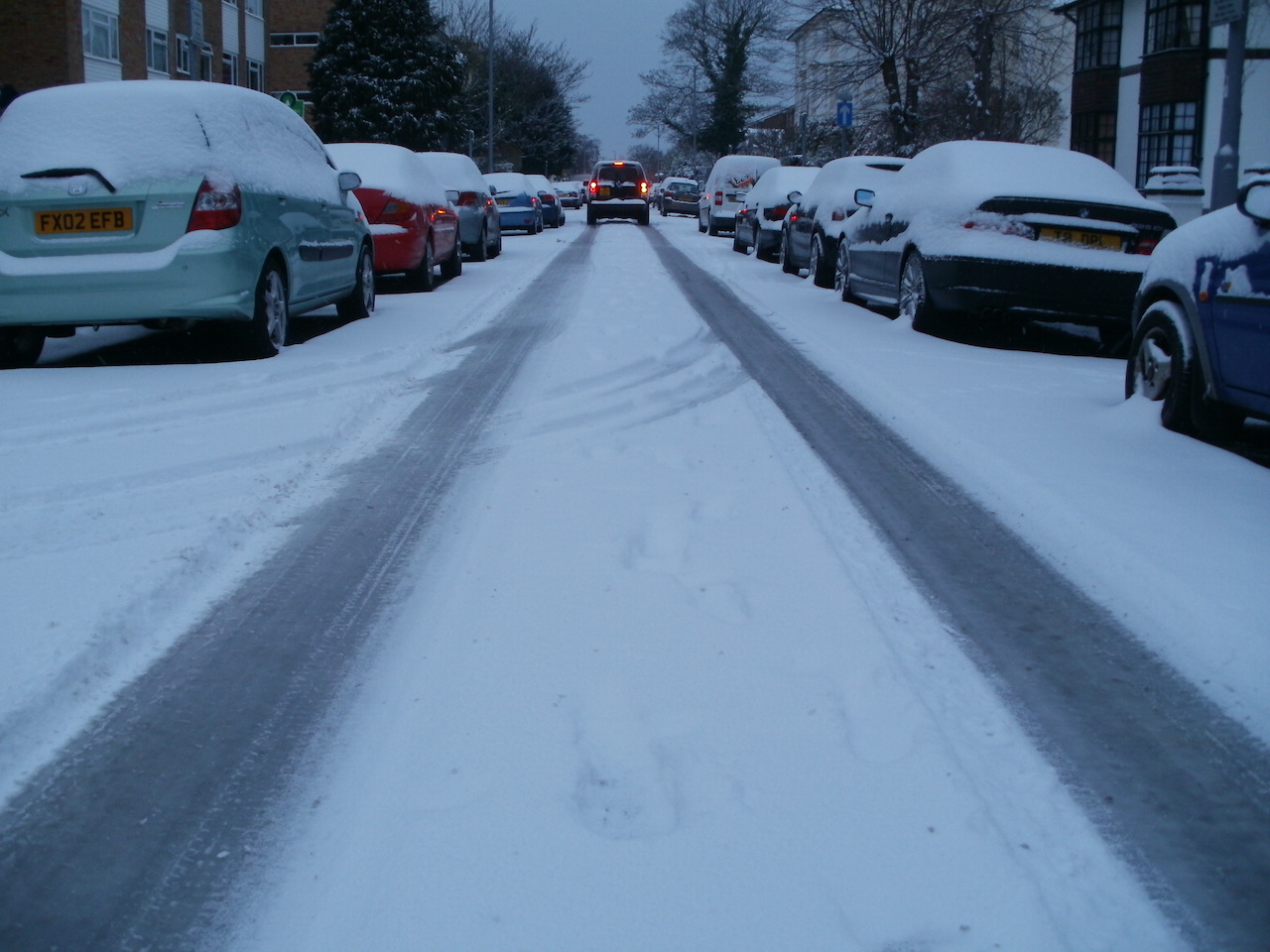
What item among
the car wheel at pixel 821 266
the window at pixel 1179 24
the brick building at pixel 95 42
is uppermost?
the window at pixel 1179 24

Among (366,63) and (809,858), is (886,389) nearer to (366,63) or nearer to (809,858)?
(809,858)

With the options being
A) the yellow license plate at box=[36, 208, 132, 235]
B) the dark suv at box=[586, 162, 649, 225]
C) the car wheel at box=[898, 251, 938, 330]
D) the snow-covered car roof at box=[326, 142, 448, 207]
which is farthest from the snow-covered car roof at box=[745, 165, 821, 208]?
the dark suv at box=[586, 162, 649, 225]

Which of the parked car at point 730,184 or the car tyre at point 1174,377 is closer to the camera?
the car tyre at point 1174,377

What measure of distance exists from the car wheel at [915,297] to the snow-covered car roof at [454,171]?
1004cm

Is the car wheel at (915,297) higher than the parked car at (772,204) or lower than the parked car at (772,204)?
lower

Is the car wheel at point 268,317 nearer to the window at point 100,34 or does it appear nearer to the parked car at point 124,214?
the parked car at point 124,214

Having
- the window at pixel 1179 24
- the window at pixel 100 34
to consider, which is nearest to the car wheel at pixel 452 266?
the window at pixel 100 34

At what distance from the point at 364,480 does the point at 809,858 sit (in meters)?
3.39

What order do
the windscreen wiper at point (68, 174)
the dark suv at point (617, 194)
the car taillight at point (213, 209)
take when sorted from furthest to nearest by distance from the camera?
the dark suv at point (617, 194) < the car taillight at point (213, 209) < the windscreen wiper at point (68, 174)

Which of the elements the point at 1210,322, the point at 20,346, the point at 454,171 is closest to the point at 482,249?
the point at 454,171

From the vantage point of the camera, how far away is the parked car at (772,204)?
68.6ft

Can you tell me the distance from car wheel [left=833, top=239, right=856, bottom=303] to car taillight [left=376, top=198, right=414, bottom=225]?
468 cm

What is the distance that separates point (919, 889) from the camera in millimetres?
2389

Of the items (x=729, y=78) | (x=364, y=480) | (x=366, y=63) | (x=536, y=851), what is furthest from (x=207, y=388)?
(x=729, y=78)
